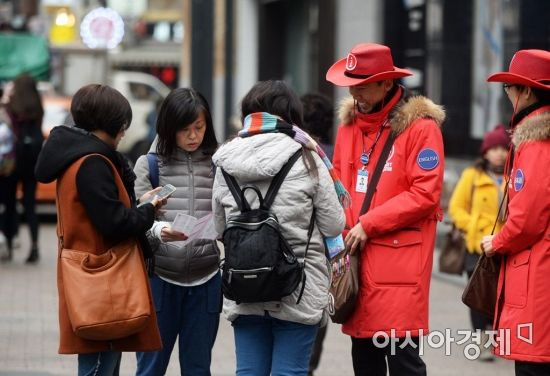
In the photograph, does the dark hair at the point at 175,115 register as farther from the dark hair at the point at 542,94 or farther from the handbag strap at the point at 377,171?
the dark hair at the point at 542,94

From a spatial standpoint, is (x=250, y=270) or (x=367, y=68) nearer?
(x=250, y=270)

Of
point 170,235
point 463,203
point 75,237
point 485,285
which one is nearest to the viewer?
point 75,237

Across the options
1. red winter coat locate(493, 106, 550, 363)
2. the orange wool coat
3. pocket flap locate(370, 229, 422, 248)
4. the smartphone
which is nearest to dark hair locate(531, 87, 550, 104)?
red winter coat locate(493, 106, 550, 363)

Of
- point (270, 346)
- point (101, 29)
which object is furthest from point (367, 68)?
point (101, 29)

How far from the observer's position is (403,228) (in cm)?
582

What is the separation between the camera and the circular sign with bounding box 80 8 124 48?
23.1 m

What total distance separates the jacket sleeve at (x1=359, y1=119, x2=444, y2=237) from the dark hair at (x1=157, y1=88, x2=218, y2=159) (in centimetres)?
90

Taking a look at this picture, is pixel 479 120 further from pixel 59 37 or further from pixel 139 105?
pixel 59 37

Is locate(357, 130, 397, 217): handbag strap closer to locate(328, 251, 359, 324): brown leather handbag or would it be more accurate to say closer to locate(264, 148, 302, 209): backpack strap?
locate(328, 251, 359, 324): brown leather handbag

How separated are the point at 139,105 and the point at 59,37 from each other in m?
2.16

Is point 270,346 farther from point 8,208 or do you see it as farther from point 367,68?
point 8,208

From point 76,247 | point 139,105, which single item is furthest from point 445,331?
point 139,105

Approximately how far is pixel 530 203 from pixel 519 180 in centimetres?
12

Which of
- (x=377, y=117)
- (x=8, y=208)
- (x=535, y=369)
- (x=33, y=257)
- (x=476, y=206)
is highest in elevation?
(x=377, y=117)
